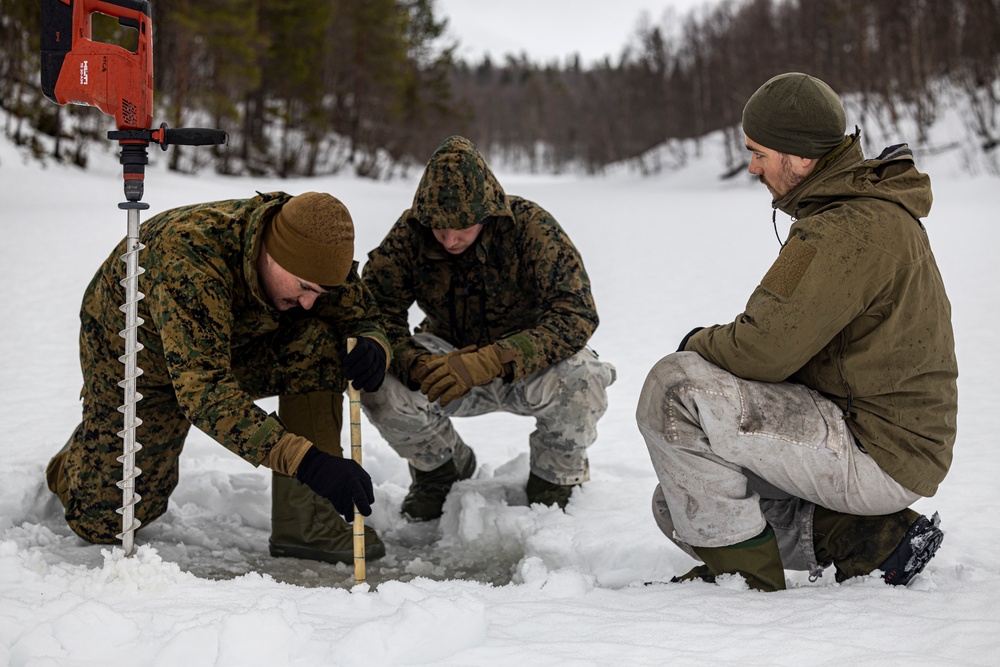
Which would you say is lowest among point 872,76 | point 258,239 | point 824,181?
point 258,239

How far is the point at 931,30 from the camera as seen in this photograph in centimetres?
2000

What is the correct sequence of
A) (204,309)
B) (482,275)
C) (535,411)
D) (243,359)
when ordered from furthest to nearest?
(482,275), (535,411), (243,359), (204,309)

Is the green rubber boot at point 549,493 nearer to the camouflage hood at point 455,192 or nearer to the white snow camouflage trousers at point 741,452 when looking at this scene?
the white snow camouflage trousers at point 741,452

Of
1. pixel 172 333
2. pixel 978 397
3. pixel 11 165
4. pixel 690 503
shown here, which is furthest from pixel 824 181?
pixel 11 165

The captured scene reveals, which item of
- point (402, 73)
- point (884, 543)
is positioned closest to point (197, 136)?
point (884, 543)

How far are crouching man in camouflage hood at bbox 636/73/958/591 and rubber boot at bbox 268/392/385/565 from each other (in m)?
1.18

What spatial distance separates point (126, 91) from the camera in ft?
7.08

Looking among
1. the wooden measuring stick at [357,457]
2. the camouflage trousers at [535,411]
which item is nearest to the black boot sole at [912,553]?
the camouflage trousers at [535,411]

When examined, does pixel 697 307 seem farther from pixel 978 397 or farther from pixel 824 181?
pixel 824 181

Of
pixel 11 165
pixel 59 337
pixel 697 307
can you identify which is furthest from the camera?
pixel 11 165

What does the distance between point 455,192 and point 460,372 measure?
66cm

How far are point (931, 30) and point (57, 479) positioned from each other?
22.7 meters

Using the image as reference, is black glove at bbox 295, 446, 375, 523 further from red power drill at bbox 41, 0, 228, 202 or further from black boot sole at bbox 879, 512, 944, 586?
black boot sole at bbox 879, 512, 944, 586

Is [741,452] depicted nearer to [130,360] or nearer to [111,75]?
[130,360]
